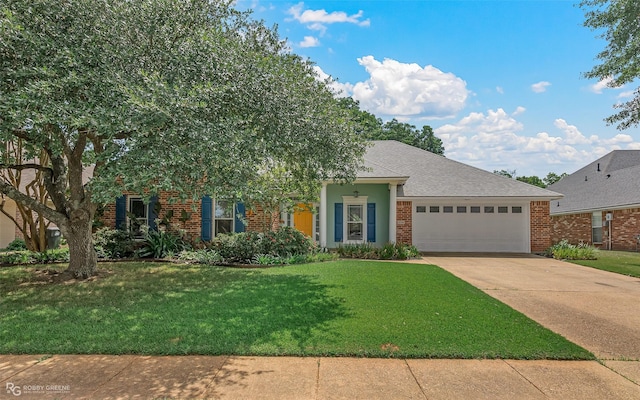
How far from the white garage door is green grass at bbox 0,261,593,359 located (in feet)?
24.1

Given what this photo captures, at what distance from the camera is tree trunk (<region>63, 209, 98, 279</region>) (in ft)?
27.2

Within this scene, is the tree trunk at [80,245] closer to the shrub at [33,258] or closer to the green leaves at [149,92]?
the green leaves at [149,92]

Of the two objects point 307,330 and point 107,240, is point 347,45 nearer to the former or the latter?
point 307,330

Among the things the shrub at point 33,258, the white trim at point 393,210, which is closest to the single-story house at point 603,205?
the white trim at point 393,210

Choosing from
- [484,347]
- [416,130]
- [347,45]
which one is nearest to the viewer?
[484,347]

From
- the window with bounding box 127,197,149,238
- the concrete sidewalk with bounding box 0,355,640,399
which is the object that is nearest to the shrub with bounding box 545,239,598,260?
the concrete sidewalk with bounding box 0,355,640,399

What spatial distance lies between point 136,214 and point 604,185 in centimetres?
2499

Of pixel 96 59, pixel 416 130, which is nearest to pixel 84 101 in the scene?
pixel 96 59

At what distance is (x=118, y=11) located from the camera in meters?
5.94

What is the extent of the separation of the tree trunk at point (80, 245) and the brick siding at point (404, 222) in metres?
10.9

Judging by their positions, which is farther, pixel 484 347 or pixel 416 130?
pixel 416 130

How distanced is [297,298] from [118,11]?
558cm

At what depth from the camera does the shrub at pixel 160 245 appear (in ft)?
39.5

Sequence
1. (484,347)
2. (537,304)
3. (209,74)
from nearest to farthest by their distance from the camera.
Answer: (484,347) < (209,74) < (537,304)
